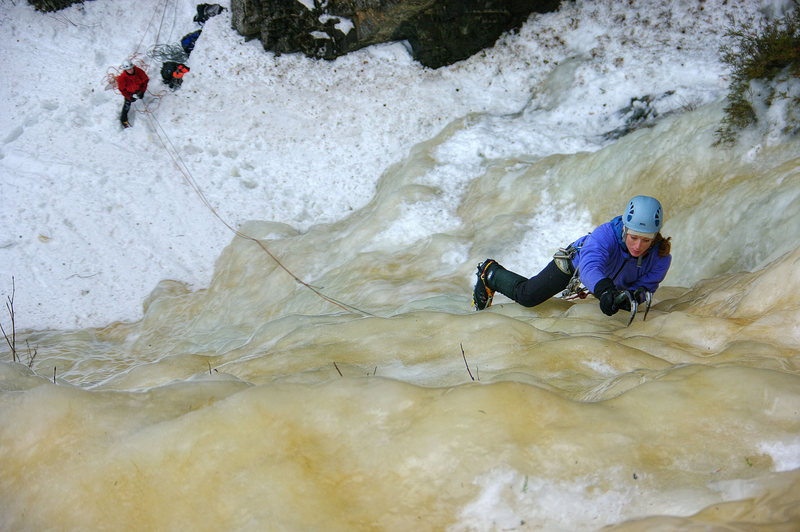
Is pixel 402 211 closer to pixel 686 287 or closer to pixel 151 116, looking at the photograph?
pixel 686 287

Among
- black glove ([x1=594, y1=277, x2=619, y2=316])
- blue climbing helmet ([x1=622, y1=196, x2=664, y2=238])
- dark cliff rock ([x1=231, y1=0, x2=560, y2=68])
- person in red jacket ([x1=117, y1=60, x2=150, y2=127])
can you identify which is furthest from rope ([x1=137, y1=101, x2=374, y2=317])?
blue climbing helmet ([x1=622, y1=196, x2=664, y2=238])

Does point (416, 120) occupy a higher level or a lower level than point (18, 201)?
higher

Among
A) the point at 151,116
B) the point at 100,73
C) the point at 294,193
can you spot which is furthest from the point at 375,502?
the point at 100,73

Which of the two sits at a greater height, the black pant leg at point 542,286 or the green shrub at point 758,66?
the green shrub at point 758,66

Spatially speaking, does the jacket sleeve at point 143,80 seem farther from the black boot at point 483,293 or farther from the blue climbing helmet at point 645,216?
the blue climbing helmet at point 645,216

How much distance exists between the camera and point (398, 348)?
470cm

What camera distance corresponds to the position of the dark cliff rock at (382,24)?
11203mm

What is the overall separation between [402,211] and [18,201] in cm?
680

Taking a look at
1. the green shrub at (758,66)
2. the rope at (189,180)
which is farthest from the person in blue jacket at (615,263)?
the rope at (189,180)

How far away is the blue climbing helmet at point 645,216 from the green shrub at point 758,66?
2663 millimetres

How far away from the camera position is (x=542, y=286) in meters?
5.61

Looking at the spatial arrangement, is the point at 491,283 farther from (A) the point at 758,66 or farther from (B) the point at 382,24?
(B) the point at 382,24

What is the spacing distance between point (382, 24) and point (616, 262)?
830 centimetres

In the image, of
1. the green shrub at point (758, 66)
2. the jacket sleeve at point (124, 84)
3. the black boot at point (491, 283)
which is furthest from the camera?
the jacket sleeve at point (124, 84)
